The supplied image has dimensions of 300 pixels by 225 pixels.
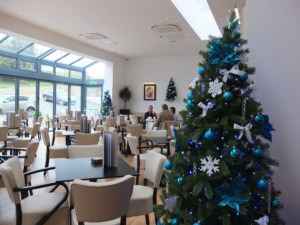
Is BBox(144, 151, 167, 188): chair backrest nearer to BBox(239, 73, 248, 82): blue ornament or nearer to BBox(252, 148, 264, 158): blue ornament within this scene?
BBox(252, 148, 264, 158): blue ornament

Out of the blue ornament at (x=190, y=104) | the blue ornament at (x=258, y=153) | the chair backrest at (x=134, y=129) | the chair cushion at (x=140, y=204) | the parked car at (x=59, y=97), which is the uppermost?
the parked car at (x=59, y=97)

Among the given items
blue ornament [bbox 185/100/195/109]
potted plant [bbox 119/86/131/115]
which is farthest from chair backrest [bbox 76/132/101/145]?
potted plant [bbox 119/86/131/115]

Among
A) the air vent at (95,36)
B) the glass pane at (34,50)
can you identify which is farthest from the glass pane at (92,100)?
the air vent at (95,36)

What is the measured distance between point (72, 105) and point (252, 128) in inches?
509

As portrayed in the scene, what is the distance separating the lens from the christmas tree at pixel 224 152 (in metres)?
1.44

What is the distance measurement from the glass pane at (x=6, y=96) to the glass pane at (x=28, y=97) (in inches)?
15.1

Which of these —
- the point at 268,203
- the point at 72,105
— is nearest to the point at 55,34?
the point at 72,105

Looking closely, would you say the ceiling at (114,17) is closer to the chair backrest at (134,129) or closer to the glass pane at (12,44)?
the glass pane at (12,44)

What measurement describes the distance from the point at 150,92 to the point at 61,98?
4.92m

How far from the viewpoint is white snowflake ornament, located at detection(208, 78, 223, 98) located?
4.95 feet

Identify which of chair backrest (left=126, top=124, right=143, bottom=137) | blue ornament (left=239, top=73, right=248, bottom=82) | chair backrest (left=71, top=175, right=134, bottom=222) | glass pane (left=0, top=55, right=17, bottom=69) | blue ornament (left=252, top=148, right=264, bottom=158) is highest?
glass pane (left=0, top=55, right=17, bottom=69)

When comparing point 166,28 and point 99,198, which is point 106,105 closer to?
point 166,28

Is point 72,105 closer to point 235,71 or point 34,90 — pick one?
point 34,90

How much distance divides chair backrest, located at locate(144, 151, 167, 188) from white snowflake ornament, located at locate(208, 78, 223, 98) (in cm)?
126
